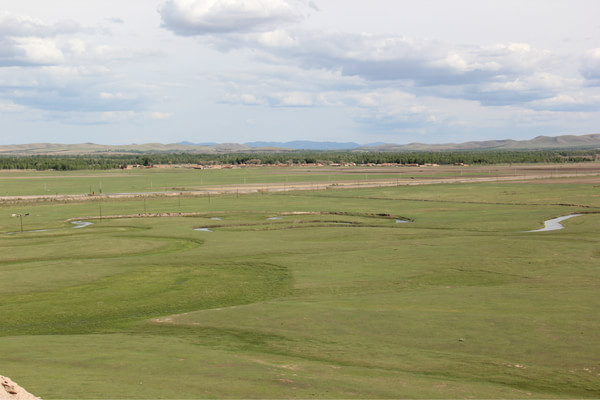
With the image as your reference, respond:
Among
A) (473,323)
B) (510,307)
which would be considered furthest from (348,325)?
(510,307)

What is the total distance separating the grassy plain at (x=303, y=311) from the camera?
19.5 metres

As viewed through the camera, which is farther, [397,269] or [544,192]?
[544,192]

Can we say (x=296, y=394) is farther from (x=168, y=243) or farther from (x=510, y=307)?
(x=168, y=243)

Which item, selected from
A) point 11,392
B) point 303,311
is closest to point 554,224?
point 303,311

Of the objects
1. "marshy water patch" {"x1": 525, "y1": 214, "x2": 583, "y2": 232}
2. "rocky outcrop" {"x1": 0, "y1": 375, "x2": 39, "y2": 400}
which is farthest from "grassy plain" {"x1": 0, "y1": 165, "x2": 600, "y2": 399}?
"rocky outcrop" {"x1": 0, "y1": 375, "x2": 39, "y2": 400}

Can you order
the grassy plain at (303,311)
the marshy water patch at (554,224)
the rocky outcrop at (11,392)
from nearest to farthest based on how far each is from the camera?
the rocky outcrop at (11,392) → the grassy plain at (303,311) → the marshy water patch at (554,224)

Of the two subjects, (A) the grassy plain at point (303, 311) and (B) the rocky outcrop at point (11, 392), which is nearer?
(B) the rocky outcrop at point (11, 392)

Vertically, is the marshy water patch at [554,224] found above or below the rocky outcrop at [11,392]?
below

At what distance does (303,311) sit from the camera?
1150 inches

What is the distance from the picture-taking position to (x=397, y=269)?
130ft

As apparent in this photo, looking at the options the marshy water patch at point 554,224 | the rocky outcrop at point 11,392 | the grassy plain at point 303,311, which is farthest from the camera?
the marshy water patch at point 554,224

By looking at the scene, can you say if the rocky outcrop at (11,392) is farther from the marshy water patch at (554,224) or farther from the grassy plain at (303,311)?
the marshy water patch at (554,224)

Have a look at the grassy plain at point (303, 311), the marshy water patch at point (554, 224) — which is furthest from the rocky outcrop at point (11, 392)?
the marshy water patch at point (554, 224)

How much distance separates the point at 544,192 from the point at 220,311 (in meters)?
90.2
